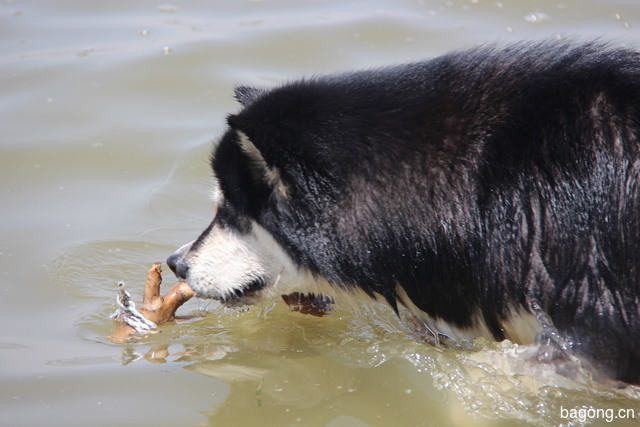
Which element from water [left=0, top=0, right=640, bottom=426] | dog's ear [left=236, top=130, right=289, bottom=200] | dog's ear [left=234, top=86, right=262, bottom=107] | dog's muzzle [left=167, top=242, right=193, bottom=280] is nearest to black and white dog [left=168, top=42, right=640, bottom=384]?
dog's ear [left=236, top=130, right=289, bottom=200]

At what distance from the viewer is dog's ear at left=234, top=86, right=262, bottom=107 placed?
176 inches

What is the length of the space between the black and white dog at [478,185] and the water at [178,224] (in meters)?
0.42

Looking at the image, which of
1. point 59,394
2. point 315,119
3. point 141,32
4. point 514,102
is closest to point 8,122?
point 141,32

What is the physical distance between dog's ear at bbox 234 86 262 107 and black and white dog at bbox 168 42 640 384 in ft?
0.86

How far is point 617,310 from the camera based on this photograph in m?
3.79

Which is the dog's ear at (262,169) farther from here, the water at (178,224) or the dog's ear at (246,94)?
the water at (178,224)

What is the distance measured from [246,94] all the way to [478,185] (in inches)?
56.0

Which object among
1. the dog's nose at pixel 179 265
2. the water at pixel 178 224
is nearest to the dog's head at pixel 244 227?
the dog's nose at pixel 179 265

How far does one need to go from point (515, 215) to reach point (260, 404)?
1517mm

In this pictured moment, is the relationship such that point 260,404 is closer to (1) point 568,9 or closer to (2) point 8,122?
(2) point 8,122

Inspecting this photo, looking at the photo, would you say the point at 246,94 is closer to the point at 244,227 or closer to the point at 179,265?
the point at 244,227

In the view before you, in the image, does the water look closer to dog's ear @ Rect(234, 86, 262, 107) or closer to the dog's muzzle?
the dog's muzzle

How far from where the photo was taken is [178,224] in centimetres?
630

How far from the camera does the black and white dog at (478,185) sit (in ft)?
12.5
